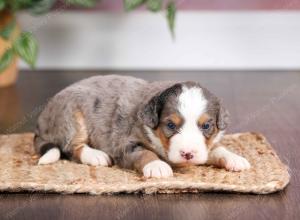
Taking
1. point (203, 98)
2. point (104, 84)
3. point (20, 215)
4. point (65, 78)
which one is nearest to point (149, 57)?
point (65, 78)

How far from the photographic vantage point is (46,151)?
9.92 ft

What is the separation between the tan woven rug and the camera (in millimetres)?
2586

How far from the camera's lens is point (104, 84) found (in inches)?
121

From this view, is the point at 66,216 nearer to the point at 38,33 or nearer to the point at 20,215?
the point at 20,215

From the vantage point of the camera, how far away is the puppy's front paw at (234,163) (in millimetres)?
2793

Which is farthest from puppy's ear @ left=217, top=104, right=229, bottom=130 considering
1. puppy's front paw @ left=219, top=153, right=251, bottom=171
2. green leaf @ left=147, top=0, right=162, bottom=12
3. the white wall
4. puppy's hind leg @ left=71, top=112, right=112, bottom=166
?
the white wall

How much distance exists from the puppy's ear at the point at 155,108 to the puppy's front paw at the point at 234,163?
32 centimetres

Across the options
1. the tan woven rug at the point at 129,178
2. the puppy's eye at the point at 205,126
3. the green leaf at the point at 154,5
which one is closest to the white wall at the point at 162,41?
the green leaf at the point at 154,5

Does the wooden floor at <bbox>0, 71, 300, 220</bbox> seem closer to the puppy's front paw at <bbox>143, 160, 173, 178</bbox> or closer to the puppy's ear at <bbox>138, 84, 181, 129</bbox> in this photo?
the puppy's front paw at <bbox>143, 160, 173, 178</bbox>

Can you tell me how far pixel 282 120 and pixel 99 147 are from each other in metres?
1.35

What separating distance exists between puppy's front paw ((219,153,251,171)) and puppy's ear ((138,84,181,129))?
316 millimetres

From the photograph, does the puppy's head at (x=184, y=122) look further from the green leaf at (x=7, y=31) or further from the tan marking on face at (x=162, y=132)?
the green leaf at (x=7, y=31)

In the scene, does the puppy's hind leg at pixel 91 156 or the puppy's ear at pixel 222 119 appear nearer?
the puppy's ear at pixel 222 119

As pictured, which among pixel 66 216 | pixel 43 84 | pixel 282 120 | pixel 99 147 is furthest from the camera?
pixel 43 84
